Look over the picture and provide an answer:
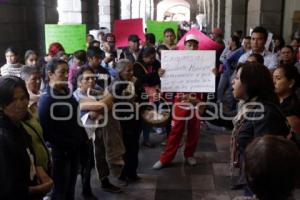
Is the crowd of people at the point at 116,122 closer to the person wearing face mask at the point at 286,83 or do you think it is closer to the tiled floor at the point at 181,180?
the person wearing face mask at the point at 286,83

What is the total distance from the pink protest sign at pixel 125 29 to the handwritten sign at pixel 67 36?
1.11 metres

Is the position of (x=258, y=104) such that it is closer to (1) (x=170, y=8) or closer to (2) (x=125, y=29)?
(2) (x=125, y=29)

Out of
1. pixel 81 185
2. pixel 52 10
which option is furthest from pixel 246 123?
pixel 52 10

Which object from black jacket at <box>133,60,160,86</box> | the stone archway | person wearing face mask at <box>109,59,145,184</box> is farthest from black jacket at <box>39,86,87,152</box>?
the stone archway

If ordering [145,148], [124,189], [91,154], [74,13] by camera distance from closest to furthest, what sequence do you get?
[91,154] → [124,189] → [145,148] → [74,13]

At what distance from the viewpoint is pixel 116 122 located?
447 cm

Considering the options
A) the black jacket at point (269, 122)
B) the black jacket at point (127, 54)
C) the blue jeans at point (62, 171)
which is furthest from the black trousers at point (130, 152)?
the black jacket at point (269, 122)

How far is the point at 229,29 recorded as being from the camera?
1404 centimetres

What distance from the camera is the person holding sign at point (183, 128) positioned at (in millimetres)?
5277

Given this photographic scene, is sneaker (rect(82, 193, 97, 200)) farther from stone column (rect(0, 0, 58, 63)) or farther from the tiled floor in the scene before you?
stone column (rect(0, 0, 58, 63))

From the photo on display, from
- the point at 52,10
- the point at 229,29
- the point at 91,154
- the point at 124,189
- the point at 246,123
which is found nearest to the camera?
the point at 246,123

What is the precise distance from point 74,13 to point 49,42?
192 inches

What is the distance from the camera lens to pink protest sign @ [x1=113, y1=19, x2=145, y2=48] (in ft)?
25.1

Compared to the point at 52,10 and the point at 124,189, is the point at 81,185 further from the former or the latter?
the point at 52,10
